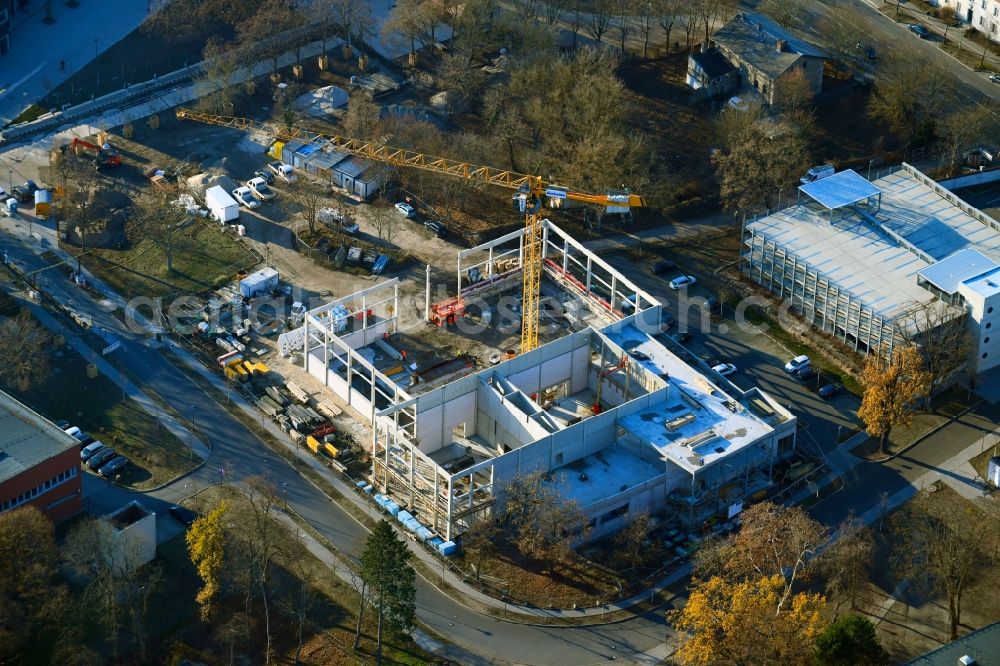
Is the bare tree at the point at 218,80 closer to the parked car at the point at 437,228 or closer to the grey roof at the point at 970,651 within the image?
the parked car at the point at 437,228

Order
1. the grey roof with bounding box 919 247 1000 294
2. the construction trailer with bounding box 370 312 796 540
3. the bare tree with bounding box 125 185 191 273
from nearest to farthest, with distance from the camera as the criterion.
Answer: the construction trailer with bounding box 370 312 796 540 → the grey roof with bounding box 919 247 1000 294 → the bare tree with bounding box 125 185 191 273

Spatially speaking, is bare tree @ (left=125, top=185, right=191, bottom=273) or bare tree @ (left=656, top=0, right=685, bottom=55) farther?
bare tree @ (left=656, top=0, right=685, bottom=55)

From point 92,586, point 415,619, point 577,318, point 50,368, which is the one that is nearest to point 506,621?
point 415,619

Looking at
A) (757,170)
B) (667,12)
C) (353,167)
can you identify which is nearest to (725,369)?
(757,170)

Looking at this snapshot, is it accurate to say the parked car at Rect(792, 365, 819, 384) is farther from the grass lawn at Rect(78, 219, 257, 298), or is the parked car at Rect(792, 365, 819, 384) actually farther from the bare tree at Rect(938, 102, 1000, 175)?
the grass lawn at Rect(78, 219, 257, 298)

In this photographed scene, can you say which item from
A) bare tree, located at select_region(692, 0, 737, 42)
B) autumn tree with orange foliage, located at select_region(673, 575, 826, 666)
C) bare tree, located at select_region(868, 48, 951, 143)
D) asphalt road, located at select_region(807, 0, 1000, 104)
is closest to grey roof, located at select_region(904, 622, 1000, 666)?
autumn tree with orange foliage, located at select_region(673, 575, 826, 666)

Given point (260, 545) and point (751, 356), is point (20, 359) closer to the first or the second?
point (260, 545)
